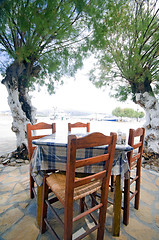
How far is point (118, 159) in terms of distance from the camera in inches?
42.7

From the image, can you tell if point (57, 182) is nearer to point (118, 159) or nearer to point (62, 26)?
point (118, 159)

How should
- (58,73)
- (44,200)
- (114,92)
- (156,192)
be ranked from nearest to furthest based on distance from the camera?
(44,200)
(156,192)
(58,73)
(114,92)

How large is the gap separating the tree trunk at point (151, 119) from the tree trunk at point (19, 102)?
9.59 ft

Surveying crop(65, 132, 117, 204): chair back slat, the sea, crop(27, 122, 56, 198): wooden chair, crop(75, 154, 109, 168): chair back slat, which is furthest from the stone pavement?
the sea

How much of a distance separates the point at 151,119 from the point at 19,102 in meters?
3.32

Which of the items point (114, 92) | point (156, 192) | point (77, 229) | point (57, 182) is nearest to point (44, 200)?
point (57, 182)

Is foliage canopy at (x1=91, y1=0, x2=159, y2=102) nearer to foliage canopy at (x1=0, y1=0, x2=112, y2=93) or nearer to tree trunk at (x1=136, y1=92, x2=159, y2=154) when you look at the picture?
tree trunk at (x1=136, y1=92, x2=159, y2=154)

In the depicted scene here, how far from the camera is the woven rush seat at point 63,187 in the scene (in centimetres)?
86

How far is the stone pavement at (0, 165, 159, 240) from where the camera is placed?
1.09 m

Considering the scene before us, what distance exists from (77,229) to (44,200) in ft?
1.48

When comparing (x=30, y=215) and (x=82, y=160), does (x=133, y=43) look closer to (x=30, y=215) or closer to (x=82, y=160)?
(x=82, y=160)

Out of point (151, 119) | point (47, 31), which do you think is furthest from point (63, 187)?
point (151, 119)

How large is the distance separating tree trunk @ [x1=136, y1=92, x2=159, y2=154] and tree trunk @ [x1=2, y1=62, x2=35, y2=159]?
2924mm

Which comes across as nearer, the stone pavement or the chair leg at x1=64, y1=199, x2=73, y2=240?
the chair leg at x1=64, y1=199, x2=73, y2=240
